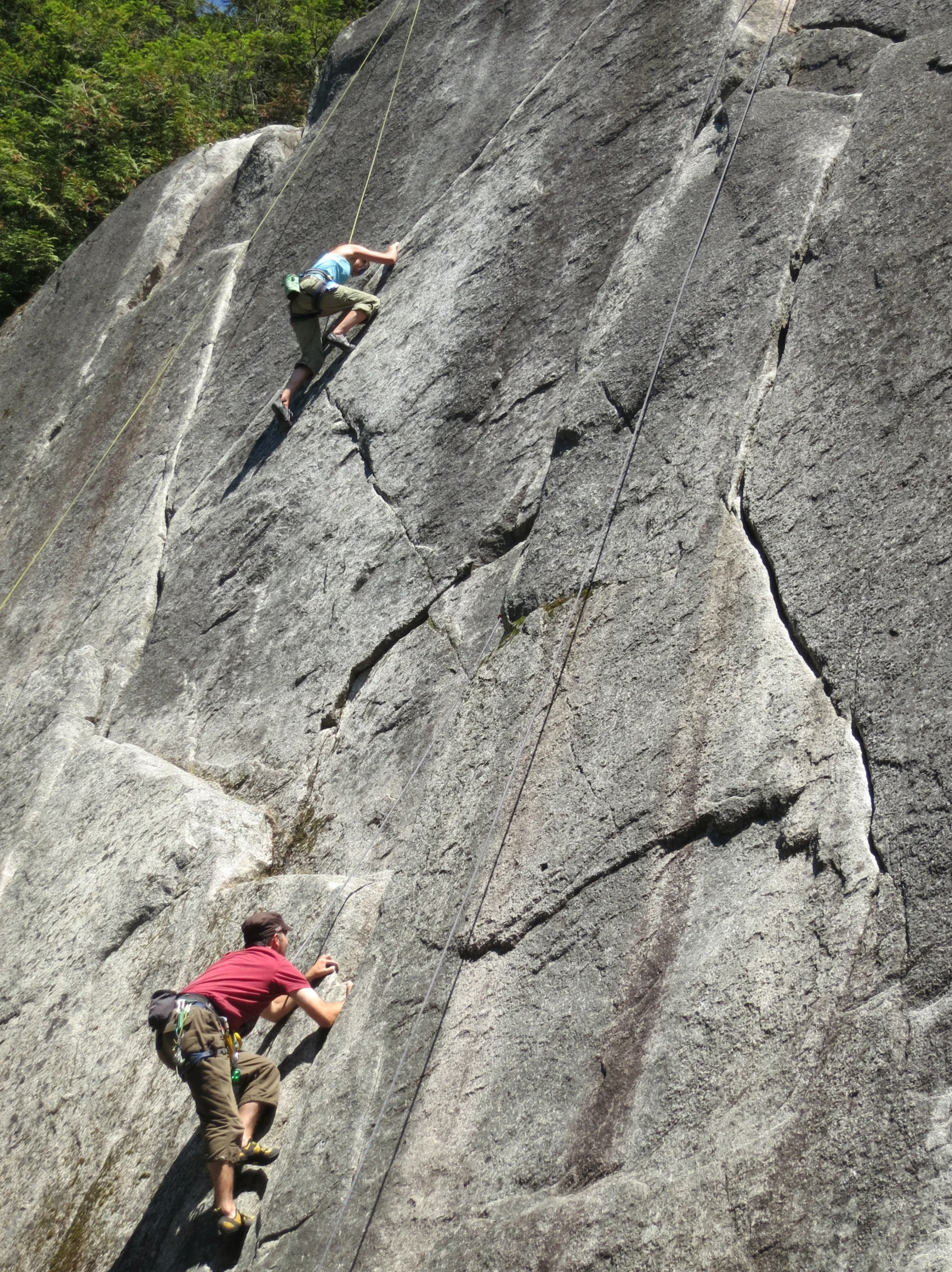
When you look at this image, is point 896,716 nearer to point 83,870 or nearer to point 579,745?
point 579,745

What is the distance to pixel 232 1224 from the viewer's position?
16.1ft

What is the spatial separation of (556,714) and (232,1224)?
2606 millimetres

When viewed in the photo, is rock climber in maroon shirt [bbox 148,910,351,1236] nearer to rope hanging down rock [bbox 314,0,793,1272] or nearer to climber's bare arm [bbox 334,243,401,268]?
rope hanging down rock [bbox 314,0,793,1272]

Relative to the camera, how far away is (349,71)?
12500mm

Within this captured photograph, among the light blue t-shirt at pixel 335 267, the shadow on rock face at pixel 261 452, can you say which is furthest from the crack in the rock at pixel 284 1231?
the light blue t-shirt at pixel 335 267

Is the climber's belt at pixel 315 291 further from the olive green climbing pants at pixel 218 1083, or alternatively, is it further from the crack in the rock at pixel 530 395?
the olive green climbing pants at pixel 218 1083

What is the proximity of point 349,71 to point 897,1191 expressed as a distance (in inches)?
484

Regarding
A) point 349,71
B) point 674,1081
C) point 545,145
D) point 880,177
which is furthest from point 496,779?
point 349,71

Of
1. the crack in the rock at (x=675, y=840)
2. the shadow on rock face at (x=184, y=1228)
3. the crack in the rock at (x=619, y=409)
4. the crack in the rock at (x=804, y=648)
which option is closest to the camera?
the crack in the rock at (x=804, y=648)

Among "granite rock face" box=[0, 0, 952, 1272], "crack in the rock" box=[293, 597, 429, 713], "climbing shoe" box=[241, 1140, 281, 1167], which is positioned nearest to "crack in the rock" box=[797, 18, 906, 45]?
"granite rock face" box=[0, 0, 952, 1272]

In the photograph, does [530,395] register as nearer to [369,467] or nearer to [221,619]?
[369,467]

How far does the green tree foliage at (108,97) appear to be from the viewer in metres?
16.4

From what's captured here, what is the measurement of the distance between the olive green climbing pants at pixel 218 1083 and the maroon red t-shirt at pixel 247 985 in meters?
0.10

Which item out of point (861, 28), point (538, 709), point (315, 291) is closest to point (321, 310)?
point (315, 291)
